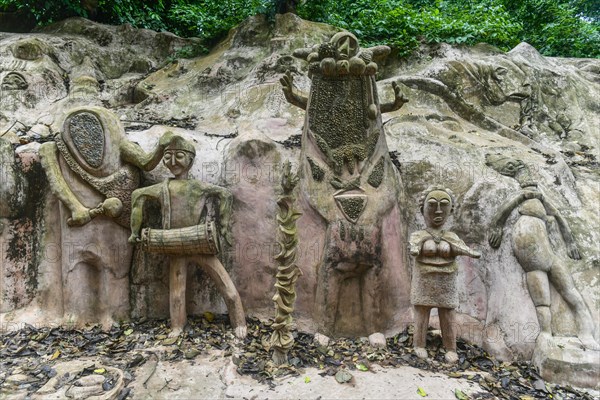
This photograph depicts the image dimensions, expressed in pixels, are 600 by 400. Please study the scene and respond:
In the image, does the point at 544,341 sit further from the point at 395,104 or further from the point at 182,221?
the point at 182,221

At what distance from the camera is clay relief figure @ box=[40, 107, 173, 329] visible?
4297mm

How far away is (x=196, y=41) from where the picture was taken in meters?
7.68

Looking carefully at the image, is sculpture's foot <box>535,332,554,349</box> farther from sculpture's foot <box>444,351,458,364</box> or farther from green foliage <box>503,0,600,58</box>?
green foliage <box>503,0,600,58</box>

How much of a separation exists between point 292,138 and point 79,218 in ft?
7.65

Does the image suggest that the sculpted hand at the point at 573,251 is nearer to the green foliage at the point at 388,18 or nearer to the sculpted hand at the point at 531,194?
the sculpted hand at the point at 531,194

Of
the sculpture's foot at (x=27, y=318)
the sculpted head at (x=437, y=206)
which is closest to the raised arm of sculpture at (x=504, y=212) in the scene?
the sculpted head at (x=437, y=206)

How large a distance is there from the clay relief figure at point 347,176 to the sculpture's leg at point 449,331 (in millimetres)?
506

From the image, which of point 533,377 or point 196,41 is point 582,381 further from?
point 196,41

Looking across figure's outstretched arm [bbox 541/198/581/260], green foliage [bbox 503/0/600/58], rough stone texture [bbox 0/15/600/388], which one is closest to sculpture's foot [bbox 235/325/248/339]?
rough stone texture [bbox 0/15/600/388]

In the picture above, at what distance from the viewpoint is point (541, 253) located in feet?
12.6

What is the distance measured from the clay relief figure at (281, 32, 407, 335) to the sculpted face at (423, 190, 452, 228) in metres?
0.43

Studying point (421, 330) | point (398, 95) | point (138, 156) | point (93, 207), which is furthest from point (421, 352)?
point (93, 207)

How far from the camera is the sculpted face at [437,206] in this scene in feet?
12.4

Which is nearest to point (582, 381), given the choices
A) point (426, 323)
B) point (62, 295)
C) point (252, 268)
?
point (426, 323)
